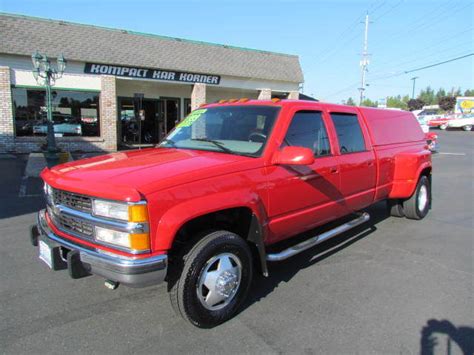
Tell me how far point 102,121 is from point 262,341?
1572 cm

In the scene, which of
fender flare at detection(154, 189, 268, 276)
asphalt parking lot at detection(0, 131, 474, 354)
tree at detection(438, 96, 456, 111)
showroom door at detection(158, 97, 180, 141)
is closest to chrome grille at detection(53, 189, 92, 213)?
fender flare at detection(154, 189, 268, 276)

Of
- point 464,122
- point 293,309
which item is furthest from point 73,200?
point 464,122

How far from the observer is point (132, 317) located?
132 inches

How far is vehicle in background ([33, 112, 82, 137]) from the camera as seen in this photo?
1600cm

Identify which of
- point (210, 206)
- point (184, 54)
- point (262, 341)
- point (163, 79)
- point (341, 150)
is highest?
point (184, 54)

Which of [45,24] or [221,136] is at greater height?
[45,24]

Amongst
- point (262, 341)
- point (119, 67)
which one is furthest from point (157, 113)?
point (262, 341)

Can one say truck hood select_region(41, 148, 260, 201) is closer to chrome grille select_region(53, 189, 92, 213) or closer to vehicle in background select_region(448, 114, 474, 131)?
chrome grille select_region(53, 189, 92, 213)

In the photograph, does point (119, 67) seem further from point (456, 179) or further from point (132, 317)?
point (132, 317)

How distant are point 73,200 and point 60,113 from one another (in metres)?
14.8

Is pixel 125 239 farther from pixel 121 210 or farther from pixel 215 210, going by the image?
pixel 215 210

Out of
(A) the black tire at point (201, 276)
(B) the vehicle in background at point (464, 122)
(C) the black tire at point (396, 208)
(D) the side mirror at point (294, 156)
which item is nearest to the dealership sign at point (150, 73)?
(C) the black tire at point (396, 208)

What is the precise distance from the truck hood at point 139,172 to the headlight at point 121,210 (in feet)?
0.22

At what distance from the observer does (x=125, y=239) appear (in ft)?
9.16
